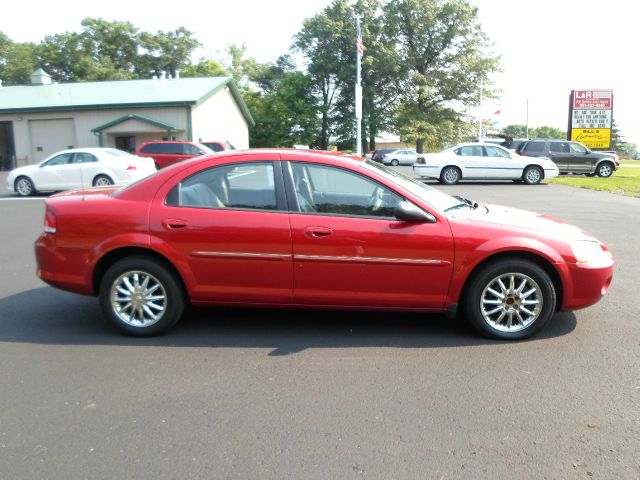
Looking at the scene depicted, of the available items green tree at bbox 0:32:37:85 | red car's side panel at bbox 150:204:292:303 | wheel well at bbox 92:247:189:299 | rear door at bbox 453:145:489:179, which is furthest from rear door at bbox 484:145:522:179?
green tree at bbox 0:32:37:85

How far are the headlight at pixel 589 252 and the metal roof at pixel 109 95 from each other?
27308mm

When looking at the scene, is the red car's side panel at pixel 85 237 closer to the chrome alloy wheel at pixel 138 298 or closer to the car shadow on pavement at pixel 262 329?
the chrome alloy wheel at pixel 138 298

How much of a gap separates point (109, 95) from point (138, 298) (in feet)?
103

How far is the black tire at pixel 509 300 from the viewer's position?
14.2ft

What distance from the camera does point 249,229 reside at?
436 centimetres

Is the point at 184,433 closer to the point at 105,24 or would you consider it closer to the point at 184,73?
the point at 184,73

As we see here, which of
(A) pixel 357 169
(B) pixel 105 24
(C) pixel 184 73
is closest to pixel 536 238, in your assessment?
(A) pixel 357 169

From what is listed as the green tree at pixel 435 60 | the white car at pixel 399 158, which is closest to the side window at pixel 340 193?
the white car at pixel 399 158

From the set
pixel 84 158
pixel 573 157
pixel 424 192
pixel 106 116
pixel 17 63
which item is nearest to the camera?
pixel 424 192

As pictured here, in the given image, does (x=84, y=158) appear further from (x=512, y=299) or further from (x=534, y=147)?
(x=534, y=147)

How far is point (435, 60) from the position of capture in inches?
2058

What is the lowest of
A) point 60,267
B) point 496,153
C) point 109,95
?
point 60,267

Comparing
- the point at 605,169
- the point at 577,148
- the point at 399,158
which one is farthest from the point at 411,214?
the point at 399,158

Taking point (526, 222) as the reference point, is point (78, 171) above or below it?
above
